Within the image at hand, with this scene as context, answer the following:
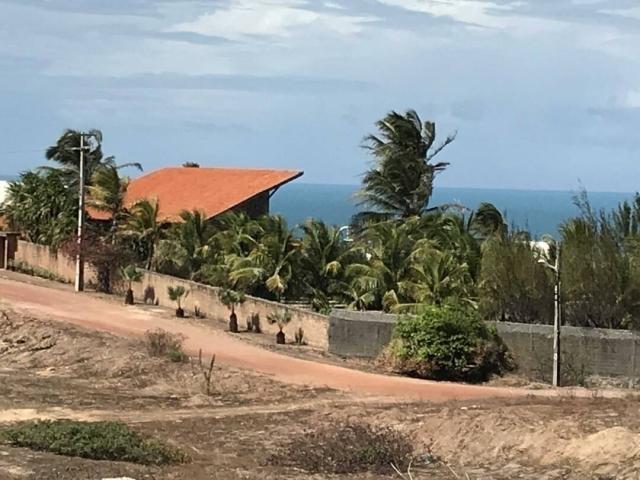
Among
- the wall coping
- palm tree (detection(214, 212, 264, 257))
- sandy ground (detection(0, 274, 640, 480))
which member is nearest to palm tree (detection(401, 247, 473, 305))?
Answer: the wall coping

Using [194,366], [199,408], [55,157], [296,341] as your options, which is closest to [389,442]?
[199,408]

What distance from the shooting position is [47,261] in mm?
48312

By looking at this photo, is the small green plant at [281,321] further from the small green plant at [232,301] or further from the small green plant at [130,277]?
the small green plant at [130,277]

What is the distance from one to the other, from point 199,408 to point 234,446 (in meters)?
4.87

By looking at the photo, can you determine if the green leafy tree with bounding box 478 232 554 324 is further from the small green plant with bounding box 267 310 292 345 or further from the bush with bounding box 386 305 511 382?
the small green plant with bounding box 267 310 292 345

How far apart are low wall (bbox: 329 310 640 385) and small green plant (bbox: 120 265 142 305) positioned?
42.5ft

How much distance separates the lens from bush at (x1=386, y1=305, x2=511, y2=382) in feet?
93.6

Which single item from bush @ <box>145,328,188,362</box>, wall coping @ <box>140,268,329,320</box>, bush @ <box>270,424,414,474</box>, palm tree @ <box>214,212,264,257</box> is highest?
palm tree @ <box>214,212,264,257</box>

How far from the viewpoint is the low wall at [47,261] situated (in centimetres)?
4694

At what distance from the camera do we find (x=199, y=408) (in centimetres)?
2444

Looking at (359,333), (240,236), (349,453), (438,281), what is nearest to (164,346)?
(359,333)

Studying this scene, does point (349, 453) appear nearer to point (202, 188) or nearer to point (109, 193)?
point (109, 193)

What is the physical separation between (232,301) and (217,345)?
3.87m

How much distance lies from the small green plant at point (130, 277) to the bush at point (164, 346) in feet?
29.9
